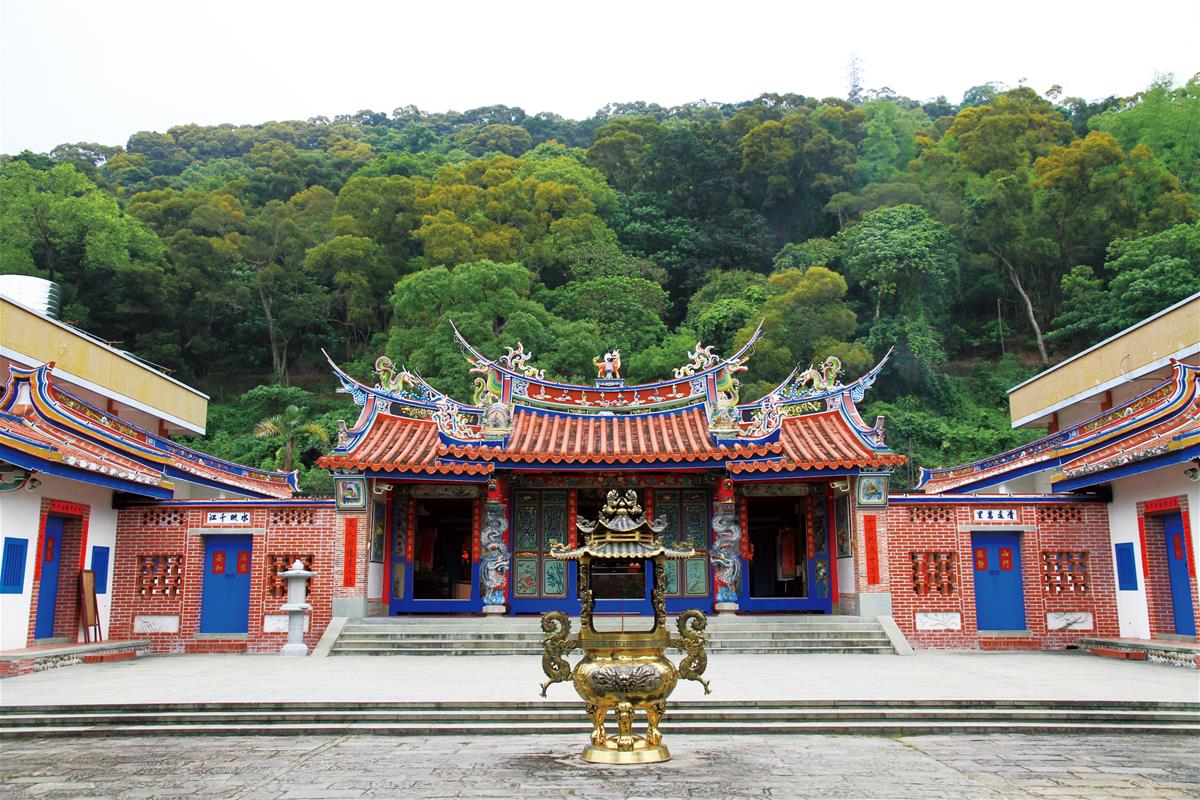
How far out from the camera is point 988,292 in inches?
1631

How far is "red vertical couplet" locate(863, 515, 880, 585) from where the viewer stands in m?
14.6

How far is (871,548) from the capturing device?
1467 centimetres

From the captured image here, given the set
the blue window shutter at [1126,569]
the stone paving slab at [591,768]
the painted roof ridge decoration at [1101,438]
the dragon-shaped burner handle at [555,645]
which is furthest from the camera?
the blue window shutter at [1126,569]

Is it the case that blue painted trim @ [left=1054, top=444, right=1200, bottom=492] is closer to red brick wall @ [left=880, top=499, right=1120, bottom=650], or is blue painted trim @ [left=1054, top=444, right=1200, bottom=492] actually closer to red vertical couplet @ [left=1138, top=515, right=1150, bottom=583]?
red brick wall @ [left=880, top=499, right=1120, bottom=650]

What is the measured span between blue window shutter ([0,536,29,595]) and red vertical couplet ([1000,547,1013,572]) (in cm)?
1441

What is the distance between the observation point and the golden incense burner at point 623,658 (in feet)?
21.6

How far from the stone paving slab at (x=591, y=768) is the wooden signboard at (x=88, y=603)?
6502mm

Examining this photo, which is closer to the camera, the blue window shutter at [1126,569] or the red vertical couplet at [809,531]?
the blue window shutter at [1126,569]

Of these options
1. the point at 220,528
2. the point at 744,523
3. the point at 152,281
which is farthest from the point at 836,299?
the point at 152,281

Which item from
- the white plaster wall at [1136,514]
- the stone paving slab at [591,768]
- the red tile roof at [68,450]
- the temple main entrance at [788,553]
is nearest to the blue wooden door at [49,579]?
the red tile roof at [68,450]

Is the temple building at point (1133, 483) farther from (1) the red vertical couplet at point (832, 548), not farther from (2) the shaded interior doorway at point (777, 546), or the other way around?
(2) the shaded interior doorway at point (777, 546)

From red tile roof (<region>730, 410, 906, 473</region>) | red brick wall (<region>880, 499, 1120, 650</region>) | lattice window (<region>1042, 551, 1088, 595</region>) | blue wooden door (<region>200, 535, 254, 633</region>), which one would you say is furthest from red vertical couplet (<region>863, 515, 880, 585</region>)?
blue wooden door (<region>200, 535, 254, 633</region>)

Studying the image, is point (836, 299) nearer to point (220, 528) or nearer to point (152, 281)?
point (220, 528)

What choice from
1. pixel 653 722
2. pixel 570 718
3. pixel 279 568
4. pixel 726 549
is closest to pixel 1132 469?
pixel 726 549
